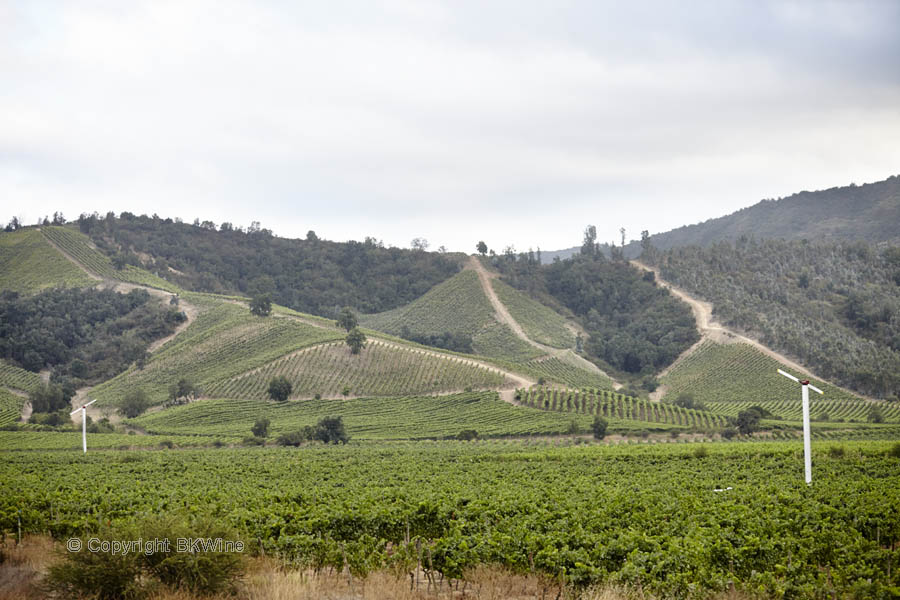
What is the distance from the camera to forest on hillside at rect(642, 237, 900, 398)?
113 m

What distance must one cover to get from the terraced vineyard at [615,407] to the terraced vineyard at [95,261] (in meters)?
102

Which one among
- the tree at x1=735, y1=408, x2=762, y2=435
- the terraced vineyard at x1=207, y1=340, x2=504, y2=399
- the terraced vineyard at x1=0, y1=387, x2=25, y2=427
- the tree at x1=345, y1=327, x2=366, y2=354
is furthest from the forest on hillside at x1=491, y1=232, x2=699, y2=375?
the terraced vineyard at x1=0, y1=387, x2=25, y2=427

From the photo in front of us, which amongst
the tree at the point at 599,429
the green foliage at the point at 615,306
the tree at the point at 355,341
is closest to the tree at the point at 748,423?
the tree at the point at 599,429

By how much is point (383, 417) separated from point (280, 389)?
17.2 m

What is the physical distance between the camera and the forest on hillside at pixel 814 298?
113 meters

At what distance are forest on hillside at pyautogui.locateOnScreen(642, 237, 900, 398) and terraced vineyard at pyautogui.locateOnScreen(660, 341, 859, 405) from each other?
6.67m

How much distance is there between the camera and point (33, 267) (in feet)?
503

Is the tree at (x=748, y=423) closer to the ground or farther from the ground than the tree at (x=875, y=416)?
farther from the ground

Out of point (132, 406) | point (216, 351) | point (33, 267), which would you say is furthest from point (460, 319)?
point (33, 267)

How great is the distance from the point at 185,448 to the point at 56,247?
127m

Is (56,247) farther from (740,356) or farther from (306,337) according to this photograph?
(740,356)

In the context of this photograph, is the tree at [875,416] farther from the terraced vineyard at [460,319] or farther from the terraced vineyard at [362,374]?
the terraced vineyard at [460,319]

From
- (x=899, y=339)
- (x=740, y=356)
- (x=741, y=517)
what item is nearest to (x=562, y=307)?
(x=740, y=356)

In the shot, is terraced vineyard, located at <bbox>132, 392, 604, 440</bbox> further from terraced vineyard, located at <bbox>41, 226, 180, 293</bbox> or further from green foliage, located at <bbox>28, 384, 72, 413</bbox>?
terraced vineyard, located at <bbox>41, 226, 180, 293</bbox>
